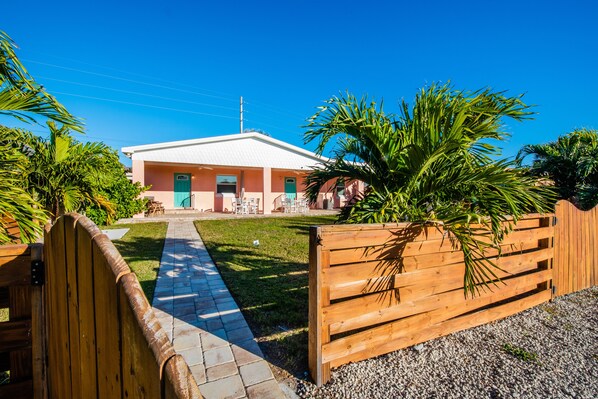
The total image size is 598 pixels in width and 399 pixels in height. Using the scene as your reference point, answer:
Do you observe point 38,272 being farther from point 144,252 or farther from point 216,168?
point 216,168

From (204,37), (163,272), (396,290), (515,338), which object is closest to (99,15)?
(204,37)

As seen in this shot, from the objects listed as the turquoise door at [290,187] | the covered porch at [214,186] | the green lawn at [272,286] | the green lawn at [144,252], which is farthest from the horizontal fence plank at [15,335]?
the turquoise door at [290,187]

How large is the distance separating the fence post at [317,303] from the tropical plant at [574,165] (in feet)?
18.8

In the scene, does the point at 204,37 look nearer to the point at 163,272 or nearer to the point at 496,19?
the point at 496,19

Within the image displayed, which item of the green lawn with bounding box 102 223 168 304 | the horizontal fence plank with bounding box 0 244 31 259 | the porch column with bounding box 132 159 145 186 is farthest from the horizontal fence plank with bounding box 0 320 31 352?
the porch column with bounding box 132 159 145 186

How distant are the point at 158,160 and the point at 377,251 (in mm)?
14326

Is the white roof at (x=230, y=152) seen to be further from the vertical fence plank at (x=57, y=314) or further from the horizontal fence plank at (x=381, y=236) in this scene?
the vertical fence plank at (x=57, y=314)

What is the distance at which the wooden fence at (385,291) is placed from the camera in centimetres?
223

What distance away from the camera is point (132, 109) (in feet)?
107

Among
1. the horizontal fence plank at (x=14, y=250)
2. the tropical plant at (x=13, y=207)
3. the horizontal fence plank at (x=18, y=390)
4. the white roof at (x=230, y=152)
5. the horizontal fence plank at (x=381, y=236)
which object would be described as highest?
the white roof at (x=230, y=152)

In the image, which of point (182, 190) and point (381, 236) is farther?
point (182, 190)

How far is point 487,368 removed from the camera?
245 centimetres

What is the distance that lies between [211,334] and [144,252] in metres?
4.78

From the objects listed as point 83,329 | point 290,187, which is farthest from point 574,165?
point 290,187
